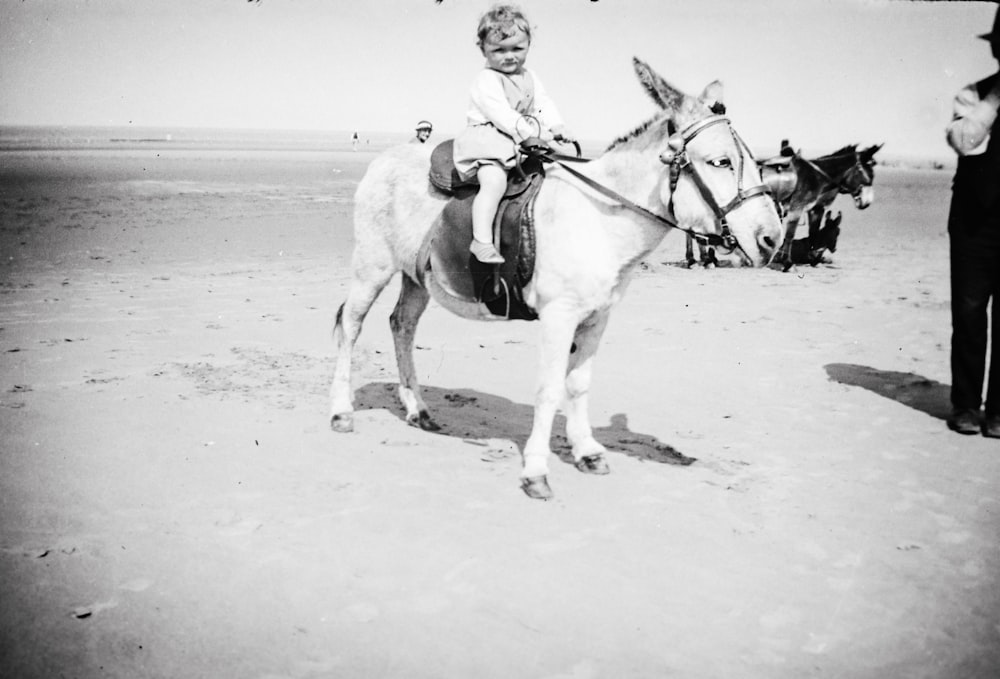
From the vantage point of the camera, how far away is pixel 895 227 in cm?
2411

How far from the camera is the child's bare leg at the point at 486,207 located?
5.06 meters

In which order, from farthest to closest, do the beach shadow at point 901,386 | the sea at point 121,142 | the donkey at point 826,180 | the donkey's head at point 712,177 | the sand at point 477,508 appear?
the sea at point 121,142 → the donkey at point 826,180 → the beach shadow at point 901,386 → the donkey's head at point 712,177 → the sand at point 477,508

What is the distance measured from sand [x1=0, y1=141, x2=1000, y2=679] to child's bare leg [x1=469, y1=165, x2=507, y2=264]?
1.57 metres

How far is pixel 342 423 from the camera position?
20.4ft

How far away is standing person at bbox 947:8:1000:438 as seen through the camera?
243 inches

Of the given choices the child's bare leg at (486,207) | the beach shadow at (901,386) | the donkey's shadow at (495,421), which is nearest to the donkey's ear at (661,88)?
the child's bare leg at (486,207)

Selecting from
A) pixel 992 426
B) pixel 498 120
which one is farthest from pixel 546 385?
pixel 992 426

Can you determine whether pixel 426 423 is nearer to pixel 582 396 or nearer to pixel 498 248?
pixel 582 396

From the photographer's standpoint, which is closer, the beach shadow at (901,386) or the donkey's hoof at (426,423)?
the donkey's hoof at (426,423)

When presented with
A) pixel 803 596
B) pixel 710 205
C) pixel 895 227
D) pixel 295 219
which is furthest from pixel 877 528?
pixel 895 227

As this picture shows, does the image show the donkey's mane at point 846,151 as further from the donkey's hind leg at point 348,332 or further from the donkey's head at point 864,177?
the donkey's hind leg at point 348,332

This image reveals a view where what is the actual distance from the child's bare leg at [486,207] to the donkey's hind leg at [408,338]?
1.53m

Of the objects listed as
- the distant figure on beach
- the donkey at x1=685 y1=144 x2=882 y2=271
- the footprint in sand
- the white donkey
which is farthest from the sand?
the distant figure on beach

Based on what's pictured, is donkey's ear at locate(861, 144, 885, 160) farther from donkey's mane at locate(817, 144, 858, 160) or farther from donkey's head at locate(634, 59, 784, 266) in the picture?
donkey's head at locate(634, 59, 784, 266)
